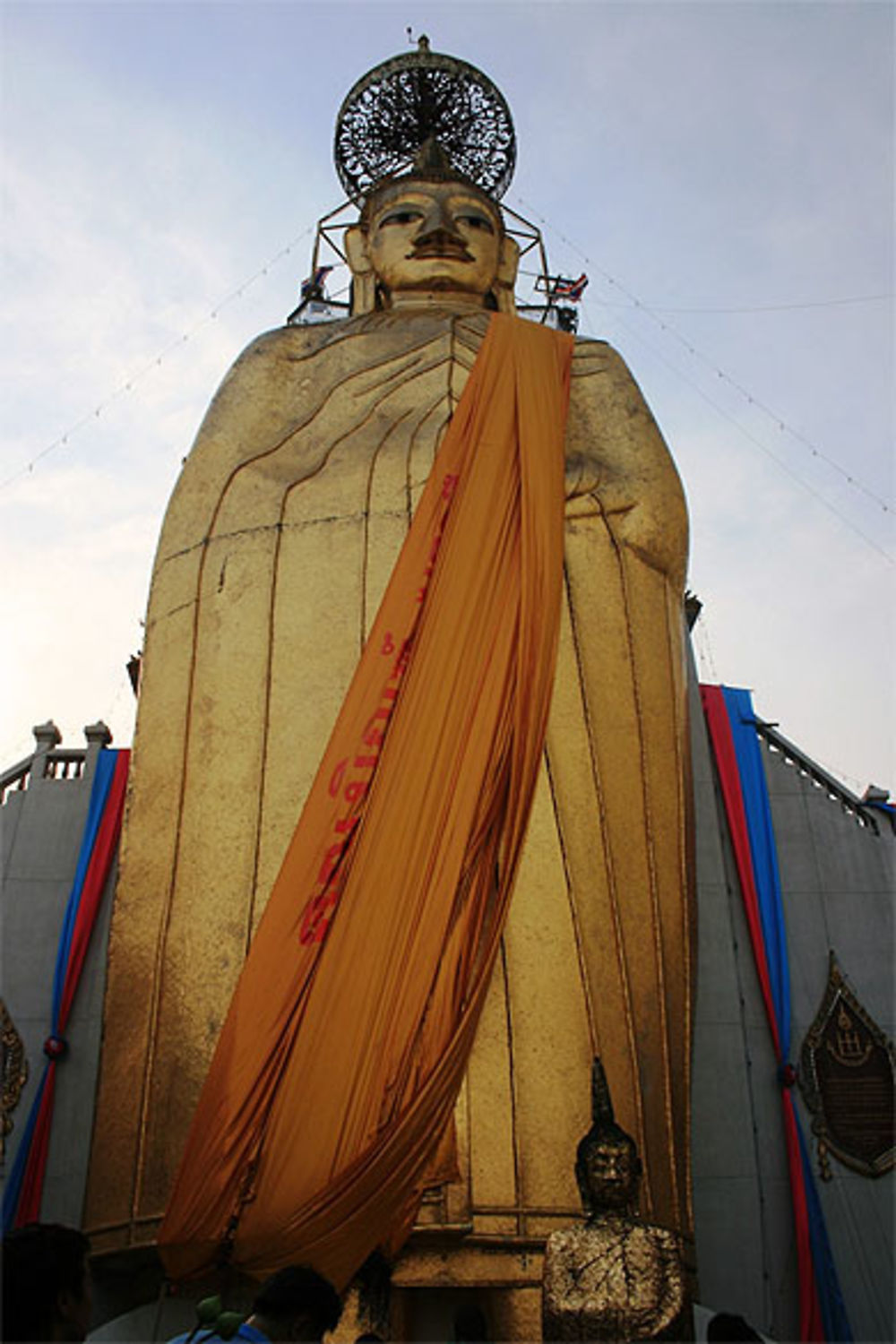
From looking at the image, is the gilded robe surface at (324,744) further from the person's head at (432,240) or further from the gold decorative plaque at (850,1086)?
the gold decorative plaque at (850,1086)

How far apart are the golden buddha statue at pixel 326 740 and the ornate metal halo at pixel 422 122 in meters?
2.01

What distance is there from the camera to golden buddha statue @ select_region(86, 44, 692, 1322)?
3.27 meters

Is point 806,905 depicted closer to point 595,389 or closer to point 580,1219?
point 595,389

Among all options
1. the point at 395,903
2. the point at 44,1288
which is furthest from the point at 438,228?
the point at 44,1288

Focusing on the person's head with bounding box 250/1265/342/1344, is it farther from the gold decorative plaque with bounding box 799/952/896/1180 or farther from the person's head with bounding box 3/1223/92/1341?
the gold decorative plaque with bounding box 799/952/896/1180

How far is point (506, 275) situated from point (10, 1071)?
167 inches

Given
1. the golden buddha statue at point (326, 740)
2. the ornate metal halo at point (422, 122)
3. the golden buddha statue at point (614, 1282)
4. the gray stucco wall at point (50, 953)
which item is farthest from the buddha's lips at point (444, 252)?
the golden buddha statue at point (614, 1282)

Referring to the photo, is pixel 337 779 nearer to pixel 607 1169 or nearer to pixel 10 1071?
pixel 607 1169

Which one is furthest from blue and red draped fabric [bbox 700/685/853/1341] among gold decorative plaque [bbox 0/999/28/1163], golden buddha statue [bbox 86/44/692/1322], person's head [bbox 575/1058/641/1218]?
gold decorative plaque [bbox 0/999/28/1163]

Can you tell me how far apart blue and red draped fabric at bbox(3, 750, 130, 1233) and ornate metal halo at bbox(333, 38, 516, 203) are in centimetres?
339

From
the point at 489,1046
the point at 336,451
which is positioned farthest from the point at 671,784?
the point at 336,451

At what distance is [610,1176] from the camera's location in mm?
2762

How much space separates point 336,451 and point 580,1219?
8.78 ft

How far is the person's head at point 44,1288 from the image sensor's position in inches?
55.4
